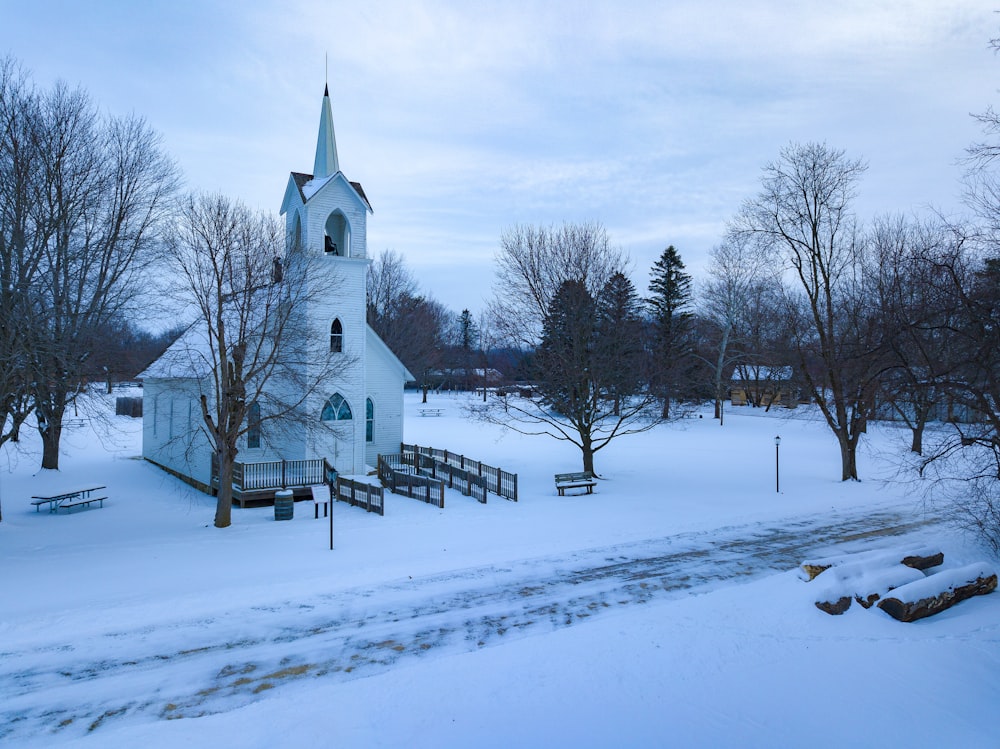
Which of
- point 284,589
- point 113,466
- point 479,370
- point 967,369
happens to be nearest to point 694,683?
point 284,589

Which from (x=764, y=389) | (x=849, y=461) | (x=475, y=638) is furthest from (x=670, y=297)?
(x=475, y=638)

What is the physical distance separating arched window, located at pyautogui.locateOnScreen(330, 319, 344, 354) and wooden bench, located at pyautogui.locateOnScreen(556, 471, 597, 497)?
933 cm

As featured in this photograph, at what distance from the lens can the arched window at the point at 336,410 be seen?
846 inches

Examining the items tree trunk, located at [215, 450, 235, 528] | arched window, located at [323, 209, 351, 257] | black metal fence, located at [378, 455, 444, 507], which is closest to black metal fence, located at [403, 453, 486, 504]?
black metal fence, located at [378, 455, 444, 507]

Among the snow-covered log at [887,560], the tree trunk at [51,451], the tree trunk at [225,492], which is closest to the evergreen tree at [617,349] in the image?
the snow-covered log at [887,560]

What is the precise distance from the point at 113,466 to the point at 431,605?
2229cm

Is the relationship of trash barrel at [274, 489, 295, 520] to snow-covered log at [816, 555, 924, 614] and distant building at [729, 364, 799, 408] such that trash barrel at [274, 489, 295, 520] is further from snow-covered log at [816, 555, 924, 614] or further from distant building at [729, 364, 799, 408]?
distant building at [729, 364, 799, 408]

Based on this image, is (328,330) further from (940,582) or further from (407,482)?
(940,582)

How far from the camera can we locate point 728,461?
93.9 ft

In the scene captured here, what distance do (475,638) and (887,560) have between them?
7.06 m

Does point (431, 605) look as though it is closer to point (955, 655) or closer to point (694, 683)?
point (694, 683)

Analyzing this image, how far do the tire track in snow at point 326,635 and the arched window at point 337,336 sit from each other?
42.2ft

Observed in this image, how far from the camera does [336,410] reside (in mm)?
21734

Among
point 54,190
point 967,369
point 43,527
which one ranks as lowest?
point 43,527
